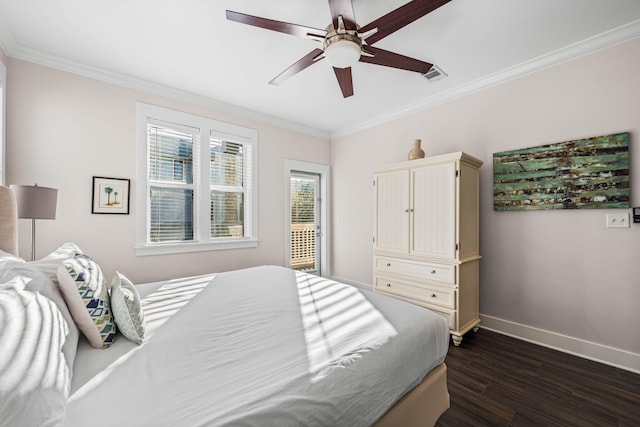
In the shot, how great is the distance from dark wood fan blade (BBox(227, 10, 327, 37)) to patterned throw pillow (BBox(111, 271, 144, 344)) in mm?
1624

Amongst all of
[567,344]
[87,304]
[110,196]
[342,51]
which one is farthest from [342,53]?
[567,344]

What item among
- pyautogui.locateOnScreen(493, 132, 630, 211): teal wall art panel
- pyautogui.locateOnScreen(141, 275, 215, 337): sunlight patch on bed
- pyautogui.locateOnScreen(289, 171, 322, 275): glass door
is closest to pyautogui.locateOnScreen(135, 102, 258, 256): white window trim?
pyautogui.locateOnScreen(289, 171, 322, 275): glass door

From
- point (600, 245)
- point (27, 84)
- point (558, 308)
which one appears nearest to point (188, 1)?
point (27, 84)

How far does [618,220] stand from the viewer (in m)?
2.15

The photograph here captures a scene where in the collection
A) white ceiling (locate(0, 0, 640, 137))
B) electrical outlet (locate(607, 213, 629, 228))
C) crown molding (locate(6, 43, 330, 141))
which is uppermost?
white ceiling (locate(0, 0, 640, 137))

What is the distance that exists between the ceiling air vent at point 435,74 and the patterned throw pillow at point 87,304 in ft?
10.0

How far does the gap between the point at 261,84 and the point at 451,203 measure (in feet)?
7.74

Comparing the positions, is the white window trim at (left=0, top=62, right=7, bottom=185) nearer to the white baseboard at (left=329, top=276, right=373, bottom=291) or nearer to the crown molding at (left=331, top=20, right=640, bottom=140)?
the crown molding at (left=331, top=20, right=640, bottom=140)

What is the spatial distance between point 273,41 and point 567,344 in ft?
12.0

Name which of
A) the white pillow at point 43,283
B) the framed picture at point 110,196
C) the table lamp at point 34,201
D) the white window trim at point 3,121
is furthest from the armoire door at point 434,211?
the white window trim at point 3,121

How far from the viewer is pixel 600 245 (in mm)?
2238

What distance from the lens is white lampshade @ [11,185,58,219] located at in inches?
75.2

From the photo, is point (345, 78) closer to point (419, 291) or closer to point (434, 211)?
point (434, 211)

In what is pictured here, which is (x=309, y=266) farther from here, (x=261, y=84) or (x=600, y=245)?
(x=600, y=245)
